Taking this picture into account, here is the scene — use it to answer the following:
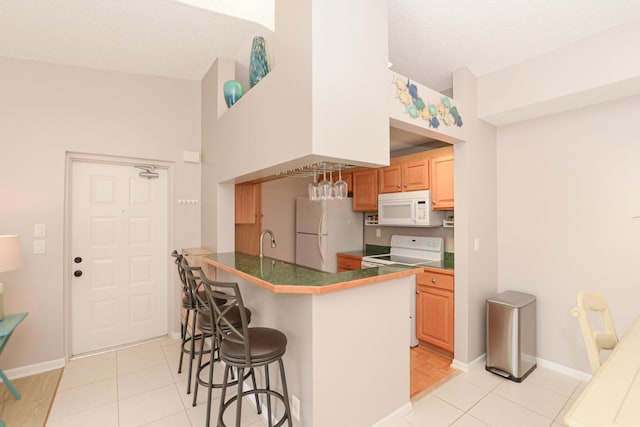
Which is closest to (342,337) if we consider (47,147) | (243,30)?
(243,30)

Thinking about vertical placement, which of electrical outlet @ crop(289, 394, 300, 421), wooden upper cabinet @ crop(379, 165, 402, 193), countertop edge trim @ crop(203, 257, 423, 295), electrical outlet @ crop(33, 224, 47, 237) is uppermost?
wooden upper cabinet @ crop(379, 165, 402, 193)

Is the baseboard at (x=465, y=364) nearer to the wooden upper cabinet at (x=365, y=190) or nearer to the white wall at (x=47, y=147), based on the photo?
the wooden upper cabinet at (x=365, y=190)

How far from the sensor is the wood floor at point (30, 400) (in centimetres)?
216

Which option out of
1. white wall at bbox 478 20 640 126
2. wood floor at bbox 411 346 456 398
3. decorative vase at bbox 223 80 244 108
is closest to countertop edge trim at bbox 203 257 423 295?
wood floor at bbox 411 346 456 398

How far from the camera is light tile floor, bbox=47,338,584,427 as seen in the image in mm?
2141

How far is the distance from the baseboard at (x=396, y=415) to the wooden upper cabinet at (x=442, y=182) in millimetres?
1971

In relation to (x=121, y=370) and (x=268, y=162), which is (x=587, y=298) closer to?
(x=268, y=162)

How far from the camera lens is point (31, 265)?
2844 millimetres

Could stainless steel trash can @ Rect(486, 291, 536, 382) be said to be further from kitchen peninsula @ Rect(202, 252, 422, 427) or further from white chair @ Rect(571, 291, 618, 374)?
kitchen peninsula @ Rect(202, 252, 422, 427)

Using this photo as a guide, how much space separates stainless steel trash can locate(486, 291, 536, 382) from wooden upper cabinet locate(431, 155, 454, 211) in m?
1.07

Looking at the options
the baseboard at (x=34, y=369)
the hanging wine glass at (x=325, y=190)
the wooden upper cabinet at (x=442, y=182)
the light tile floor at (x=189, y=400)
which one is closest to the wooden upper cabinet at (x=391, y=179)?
the wooden upper cabinet at (x=442, y=182)

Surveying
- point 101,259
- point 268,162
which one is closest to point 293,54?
point 268,162

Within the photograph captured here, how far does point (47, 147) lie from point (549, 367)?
526 centimetres

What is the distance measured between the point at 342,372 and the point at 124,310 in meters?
2.80
